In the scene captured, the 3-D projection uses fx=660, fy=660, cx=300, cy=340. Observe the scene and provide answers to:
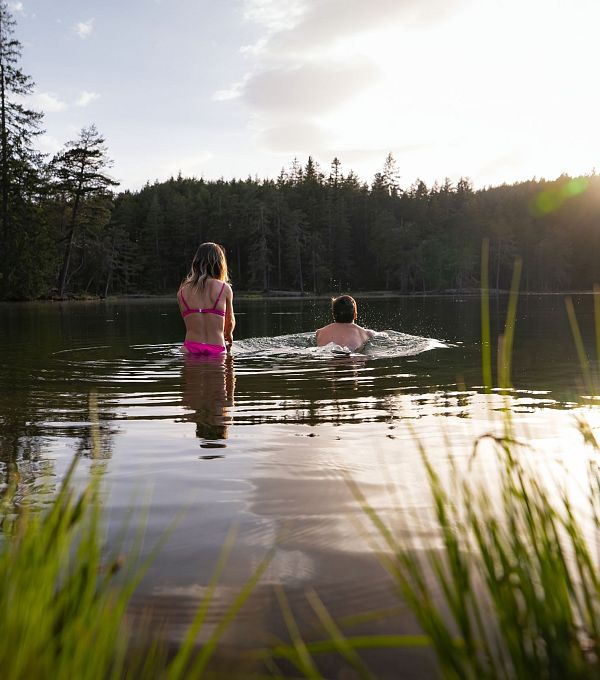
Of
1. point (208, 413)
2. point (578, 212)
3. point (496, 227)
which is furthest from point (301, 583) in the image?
point (578, 212)

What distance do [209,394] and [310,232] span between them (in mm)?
84553

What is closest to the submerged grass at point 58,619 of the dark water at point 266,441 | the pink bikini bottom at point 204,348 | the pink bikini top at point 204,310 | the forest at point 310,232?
the dark water at point 266,441

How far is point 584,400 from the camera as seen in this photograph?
634 cm

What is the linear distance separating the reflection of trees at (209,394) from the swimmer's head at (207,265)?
123 centimetres

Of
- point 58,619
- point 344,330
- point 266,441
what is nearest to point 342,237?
point 344,330

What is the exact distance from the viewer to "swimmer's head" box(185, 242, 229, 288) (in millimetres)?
9278

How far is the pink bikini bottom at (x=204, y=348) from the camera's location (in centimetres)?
1012

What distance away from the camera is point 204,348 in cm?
1016

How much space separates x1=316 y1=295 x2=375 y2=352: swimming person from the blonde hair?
256cm

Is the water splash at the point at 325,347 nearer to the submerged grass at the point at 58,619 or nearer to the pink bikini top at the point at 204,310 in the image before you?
the pink bikini top at the point at 204,310

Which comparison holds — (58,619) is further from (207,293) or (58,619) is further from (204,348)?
(204,348)

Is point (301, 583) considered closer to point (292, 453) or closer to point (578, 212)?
point (292, 453)

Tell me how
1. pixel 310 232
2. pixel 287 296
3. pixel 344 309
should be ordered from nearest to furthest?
pixel 344 309 < pixel 287 296 < pixel 310 232

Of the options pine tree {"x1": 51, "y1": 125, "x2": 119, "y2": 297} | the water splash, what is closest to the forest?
pine tree {"x1": 51, "y1": 125, "x2": 119, "y2": 297}
